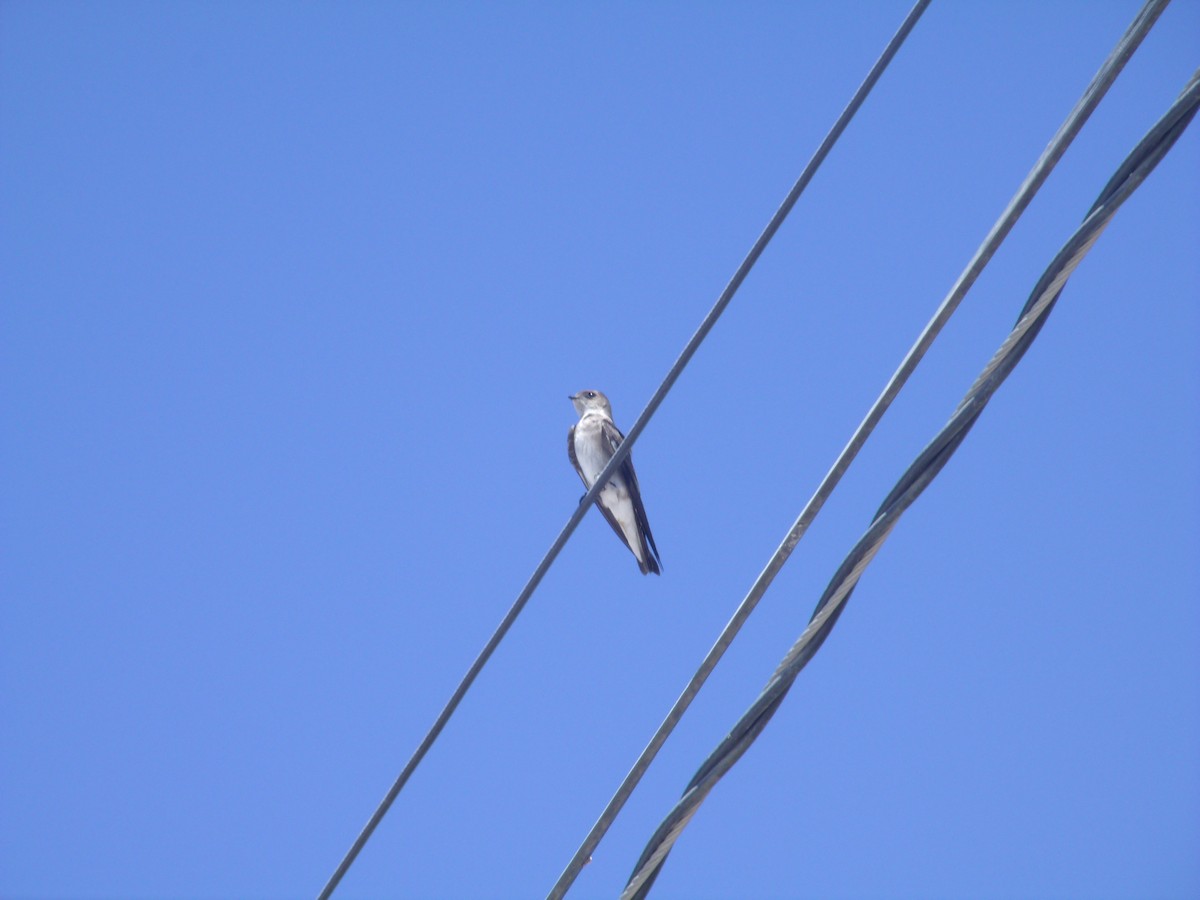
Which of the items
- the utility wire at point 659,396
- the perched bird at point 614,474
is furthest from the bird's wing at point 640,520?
the utility wire at point 659,396

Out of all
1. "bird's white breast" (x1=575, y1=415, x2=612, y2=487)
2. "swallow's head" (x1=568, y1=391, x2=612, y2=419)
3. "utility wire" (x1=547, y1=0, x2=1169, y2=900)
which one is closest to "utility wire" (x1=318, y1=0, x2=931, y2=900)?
"utility wire" (x1=547, y1=0, x2=1169, y2=900)

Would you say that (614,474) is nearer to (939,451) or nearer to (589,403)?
(589,403)

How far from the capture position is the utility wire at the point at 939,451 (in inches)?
94.4

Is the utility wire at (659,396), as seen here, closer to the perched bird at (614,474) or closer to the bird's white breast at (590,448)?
the perched bird at (614,474)

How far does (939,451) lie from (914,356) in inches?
7.5

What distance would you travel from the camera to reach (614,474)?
8977mm

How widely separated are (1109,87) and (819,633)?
3.92 feet

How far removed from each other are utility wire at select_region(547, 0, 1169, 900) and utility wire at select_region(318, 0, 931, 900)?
53 cm

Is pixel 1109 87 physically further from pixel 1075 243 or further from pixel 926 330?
pixel 926 330

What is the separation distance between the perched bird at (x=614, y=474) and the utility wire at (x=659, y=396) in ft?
18.4

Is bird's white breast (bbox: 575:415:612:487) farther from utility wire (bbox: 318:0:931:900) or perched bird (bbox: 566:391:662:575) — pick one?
utility wire (bbox: 318:0:931:900)

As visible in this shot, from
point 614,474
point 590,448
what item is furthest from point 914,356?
point 590,448

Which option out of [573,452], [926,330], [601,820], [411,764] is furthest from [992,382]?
[573,452]

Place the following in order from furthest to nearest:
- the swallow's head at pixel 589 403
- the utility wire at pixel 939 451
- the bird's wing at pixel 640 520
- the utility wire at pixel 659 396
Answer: the swallow's head at pixel 589 403, the bird's wing at pixel 640 520, the utility wire at pixel 659 396, the utility wire at pixel 939 451
